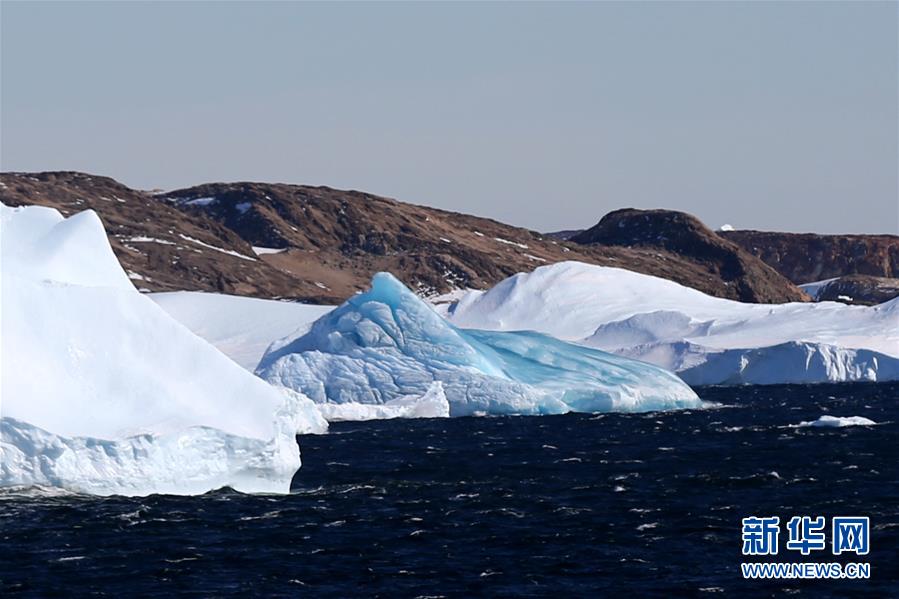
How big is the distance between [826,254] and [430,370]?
136 metres

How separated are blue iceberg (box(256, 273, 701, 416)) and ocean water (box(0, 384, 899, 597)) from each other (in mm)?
8437

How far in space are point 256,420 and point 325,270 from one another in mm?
105378

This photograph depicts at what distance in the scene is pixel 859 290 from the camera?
130375mm

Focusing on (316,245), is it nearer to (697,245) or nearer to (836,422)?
(697,245)

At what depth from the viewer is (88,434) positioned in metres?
24.8

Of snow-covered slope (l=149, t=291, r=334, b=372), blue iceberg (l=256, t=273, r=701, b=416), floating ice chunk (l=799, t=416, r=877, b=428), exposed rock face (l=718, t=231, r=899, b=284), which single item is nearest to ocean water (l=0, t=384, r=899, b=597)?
floating ice chunk (l=799, t=416, r=877, b=428)

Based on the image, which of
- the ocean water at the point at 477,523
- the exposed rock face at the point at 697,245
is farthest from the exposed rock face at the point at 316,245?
the ocean water at the point at 477,523

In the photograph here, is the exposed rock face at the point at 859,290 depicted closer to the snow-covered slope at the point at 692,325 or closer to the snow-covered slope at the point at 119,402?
the snow-covered slope at the point at 692,325

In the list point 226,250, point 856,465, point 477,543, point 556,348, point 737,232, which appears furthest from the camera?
point 737,232

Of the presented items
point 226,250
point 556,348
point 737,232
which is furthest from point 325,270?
point 556,348

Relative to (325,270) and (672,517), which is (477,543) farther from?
(325,270)

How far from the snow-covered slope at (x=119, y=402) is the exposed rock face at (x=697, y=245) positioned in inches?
4210

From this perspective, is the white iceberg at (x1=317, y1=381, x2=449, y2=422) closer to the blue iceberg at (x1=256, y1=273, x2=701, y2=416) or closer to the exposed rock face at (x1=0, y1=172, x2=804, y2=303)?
the blue iceberg at (x1=256, y1=273, x2=701, y2=416)

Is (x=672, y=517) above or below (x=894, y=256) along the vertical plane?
below
